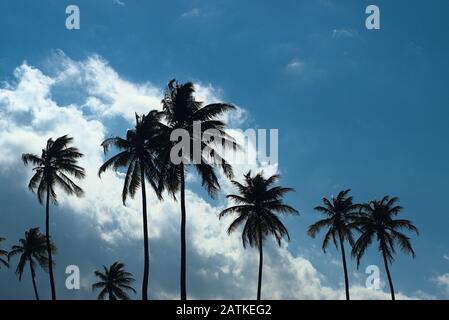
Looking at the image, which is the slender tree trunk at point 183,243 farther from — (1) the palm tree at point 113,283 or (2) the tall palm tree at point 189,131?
(1) the palm tree at point 113,283

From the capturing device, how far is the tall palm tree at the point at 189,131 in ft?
92.5

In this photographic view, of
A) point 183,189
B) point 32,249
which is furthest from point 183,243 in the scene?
point 32,249

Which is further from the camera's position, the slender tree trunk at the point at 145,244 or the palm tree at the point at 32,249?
the palm tree at the point at 32,249

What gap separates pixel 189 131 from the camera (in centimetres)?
2877

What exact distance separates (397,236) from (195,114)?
23.4 m

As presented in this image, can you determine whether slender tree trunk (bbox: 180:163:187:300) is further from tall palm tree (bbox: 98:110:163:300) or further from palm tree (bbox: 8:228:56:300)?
palm tree (bbox: 8:228:56:300)

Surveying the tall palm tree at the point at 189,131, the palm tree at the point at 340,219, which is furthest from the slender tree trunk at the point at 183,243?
the palm tree at the point at 340,219

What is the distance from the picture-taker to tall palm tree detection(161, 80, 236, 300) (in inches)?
1110

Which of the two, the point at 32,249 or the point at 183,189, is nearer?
the point at 183,189

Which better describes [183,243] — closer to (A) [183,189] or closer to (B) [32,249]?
(A) [183,189]

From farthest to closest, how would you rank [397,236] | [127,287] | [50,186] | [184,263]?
[127,287], [397,236], [50,186], [184,263]

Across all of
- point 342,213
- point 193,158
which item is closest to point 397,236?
point 342,213
